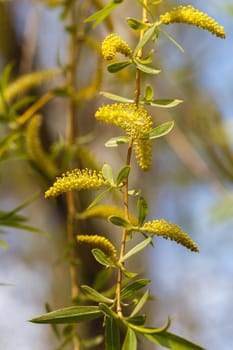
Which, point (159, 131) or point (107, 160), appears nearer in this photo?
point (159, 131)

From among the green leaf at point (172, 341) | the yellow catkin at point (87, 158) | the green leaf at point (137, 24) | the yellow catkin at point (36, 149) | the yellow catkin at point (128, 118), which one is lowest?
the green leaf at point (172, 341)

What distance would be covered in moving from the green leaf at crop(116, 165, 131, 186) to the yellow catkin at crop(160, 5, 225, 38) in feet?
0.35

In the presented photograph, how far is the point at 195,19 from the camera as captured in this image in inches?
15.9

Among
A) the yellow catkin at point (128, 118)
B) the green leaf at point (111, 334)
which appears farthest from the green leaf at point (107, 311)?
the yellow catkin at point (128, 118)

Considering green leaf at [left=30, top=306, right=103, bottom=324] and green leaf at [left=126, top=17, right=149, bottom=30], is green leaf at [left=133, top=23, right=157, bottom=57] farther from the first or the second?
green leaf at [left=30, top=306, right=103, bottom=324]

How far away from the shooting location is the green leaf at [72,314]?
370 mm

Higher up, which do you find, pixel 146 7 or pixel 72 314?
pixel 146 7

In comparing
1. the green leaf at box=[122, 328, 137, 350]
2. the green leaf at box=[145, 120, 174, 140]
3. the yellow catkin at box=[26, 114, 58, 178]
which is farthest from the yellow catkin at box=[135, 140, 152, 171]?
the yellow catkin at box=[26, 114, 58, 178]

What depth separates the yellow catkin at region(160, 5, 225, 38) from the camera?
15.8 inches

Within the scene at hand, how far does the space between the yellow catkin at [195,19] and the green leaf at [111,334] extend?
200mm

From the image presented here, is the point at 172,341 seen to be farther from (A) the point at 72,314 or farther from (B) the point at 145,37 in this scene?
(B) the point at 145,37

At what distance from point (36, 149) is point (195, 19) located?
0.32 m

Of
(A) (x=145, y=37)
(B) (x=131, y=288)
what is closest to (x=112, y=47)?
(A) (x=145, y=37)

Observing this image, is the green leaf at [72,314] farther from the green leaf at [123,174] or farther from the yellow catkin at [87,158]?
the yellow catkin at [87,158]
